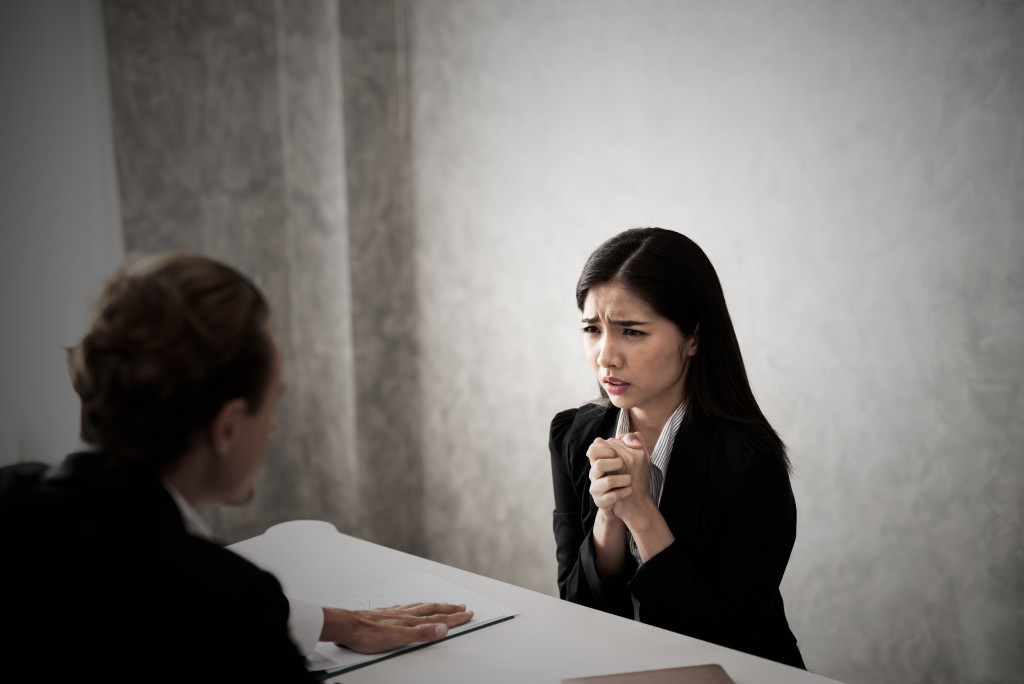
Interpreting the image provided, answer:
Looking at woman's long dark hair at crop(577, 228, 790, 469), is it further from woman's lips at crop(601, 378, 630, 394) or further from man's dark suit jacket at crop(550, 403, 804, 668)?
woman's lips at crop(601, 378, 630, 394)

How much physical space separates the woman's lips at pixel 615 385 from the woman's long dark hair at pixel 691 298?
15 centimetres

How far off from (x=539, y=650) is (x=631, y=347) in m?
0.59

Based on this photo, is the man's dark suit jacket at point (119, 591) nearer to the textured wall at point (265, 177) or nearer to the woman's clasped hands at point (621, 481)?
the woman's clasped hands at point (621, 481)

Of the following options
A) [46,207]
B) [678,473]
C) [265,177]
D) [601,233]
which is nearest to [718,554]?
[678,473]

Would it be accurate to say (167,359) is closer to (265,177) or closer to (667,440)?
(667,440)

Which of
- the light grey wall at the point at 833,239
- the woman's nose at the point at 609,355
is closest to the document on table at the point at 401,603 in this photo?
the woman's nose at the point at 609,355

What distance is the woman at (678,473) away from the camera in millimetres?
1433

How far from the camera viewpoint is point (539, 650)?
1.24 metres

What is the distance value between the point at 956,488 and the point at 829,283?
0.62 meters

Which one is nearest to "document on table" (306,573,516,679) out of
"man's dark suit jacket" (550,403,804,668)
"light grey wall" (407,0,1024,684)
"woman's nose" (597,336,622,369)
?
"man's dark suit jacket" (550,403,804,668)

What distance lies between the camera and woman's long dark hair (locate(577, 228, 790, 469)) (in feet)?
5.05

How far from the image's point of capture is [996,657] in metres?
2.03

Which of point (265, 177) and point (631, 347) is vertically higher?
point (265, 177)

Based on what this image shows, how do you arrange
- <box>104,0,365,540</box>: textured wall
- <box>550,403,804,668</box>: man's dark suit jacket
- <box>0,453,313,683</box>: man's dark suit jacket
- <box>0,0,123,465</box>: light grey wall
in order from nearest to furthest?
<box>0,453,313,683</box>: man's dark suit jacket, <box>550,403,804,668</box>: man's dark suit jacket, <box>0,0,123,465</box>: light grey wall, <box>104,0,365,540</box>: textured wall
